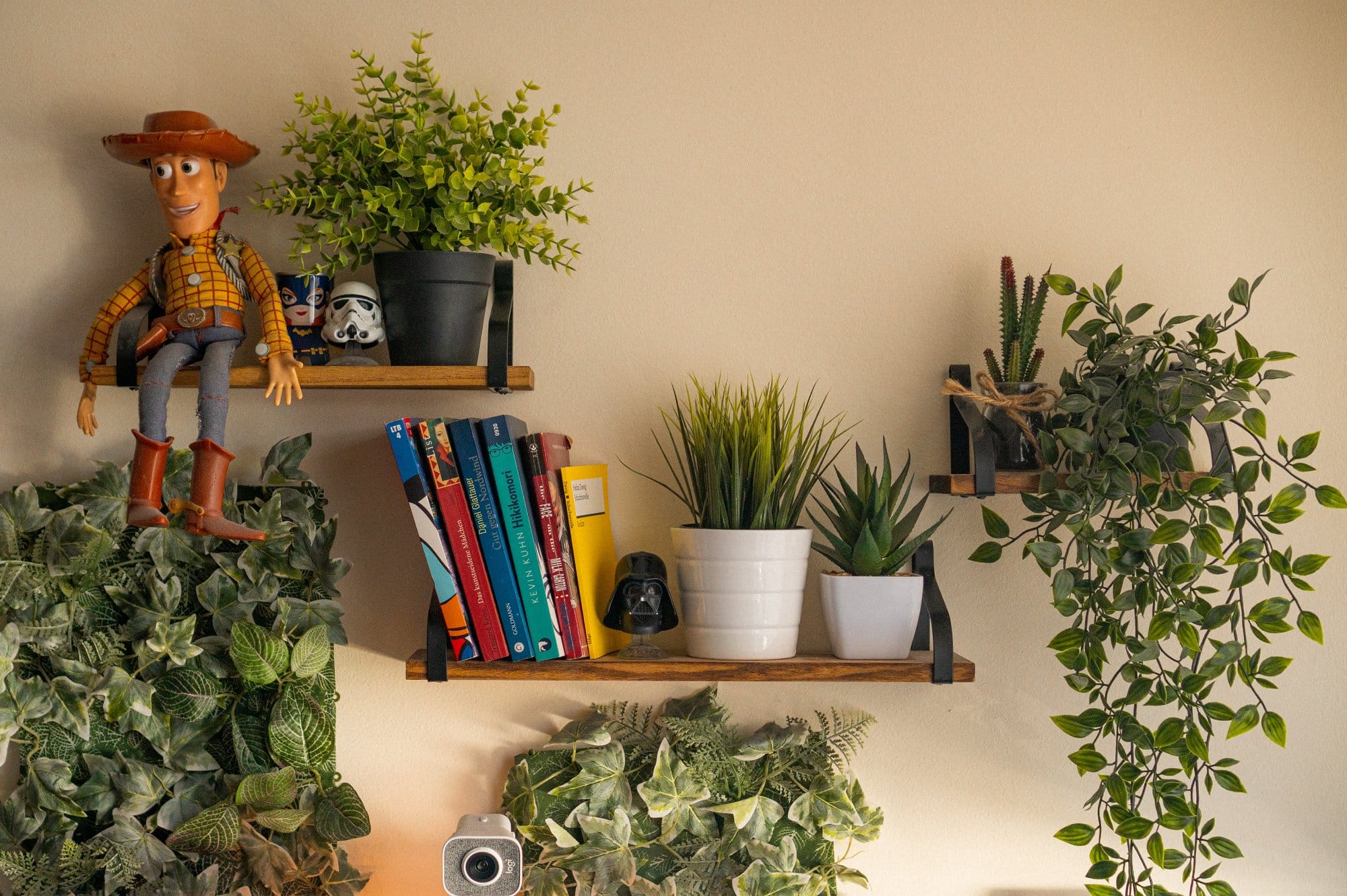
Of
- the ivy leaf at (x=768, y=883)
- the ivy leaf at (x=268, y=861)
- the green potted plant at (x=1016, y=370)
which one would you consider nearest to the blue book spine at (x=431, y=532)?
the ivy leaf at (x=268, y=861)

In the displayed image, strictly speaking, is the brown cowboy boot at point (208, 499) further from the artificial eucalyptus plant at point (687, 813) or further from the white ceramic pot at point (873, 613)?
the white ceramic pot at point (873, 613)

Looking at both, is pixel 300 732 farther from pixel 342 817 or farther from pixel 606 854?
pixel 606 854

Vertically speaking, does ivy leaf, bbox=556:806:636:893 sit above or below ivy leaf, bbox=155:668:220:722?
below

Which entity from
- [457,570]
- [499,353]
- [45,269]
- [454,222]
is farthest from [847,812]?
[45,269]

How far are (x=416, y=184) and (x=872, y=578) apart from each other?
2.26 ft

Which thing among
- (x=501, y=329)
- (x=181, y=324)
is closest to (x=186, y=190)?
(x=181, y=324)

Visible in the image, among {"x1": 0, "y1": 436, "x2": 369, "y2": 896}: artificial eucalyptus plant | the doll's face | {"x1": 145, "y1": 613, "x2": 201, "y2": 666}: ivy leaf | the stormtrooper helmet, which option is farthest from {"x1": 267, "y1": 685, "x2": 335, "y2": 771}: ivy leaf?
the doll's face

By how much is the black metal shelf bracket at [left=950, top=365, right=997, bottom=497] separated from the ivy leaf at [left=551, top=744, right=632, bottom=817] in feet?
1.76

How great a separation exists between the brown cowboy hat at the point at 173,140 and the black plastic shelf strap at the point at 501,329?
13.4 inches

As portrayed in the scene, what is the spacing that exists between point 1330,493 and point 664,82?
91cm

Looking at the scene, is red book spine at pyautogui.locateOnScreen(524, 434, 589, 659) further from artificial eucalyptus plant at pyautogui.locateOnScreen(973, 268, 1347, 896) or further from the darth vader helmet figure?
artificial eucalyptus plant at pyautogui.locateOnScreen(973, 268, 1347, 896)

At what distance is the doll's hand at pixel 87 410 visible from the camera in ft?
3.66

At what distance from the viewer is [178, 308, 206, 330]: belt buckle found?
107cm

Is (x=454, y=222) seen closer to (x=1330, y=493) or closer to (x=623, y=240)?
(x=623, y=240)
